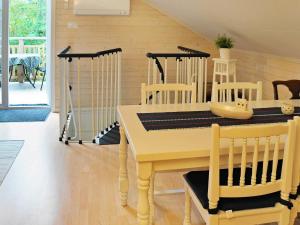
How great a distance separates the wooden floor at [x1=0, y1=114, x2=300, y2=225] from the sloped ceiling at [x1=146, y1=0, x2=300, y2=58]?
1.70m

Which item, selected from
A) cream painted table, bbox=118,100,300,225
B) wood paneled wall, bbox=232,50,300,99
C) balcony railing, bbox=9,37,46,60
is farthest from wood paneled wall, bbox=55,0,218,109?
cream painted table, bbox=118,100,300,225

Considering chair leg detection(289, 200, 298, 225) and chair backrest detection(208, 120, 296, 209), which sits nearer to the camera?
chair backrest detection(208, 120, 296, 209)

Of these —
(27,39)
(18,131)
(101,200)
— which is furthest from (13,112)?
(101,200)

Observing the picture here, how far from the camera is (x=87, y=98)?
Answer: 6531 millimetres

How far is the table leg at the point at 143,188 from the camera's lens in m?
1.96

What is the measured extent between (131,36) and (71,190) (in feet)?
12.1

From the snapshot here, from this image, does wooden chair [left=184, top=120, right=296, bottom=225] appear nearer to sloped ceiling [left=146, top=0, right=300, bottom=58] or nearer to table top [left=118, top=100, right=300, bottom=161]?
table top [left=118, top=100, right=300, bottom=161]

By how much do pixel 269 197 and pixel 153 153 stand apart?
0.70 meters

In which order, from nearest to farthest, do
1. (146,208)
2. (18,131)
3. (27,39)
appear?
(146,208) → (18,131) → (27,39)

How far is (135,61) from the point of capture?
6469 mm

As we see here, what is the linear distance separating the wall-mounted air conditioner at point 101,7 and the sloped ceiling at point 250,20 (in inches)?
21.3

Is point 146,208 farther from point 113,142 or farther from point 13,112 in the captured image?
point 13,112

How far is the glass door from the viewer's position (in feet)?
20.4

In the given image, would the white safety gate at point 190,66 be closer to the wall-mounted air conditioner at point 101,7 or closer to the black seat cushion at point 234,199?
the wall-mounted air conditioner at point 101,7
